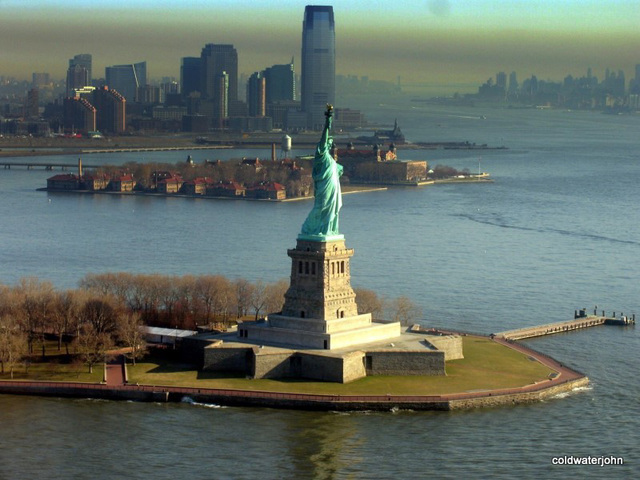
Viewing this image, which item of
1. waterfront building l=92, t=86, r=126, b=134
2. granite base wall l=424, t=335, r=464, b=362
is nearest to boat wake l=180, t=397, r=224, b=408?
granite base wall l=424, t=335, r=464, b=362

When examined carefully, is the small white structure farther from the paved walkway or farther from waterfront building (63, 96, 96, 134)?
waterfront building (63, 96, 96, 134)

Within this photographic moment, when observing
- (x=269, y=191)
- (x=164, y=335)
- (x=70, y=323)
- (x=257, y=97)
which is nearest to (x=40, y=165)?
(x=269, y=191)

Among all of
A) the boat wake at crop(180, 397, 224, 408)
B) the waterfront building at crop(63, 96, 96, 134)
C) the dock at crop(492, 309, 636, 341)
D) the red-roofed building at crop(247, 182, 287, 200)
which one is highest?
the waterfront building at crop(63, 96, 96, 134)

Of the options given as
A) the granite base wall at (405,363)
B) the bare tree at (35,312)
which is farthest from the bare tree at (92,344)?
the granite base wall at (405,363)

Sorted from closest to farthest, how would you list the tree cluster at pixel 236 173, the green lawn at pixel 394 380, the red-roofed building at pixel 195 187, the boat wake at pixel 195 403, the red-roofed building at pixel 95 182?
the boat wake at pixel 195 403, the green lawn at pixel 394 380, the red-roofed building at pixel 195 187, the tree cluster at pixel 236 173, the red-roofed building at pixel 95 182

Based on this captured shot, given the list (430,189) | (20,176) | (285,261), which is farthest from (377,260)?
(20,176)

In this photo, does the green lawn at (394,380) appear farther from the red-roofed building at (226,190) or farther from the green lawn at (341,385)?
the red-roofed building at (226,190)
